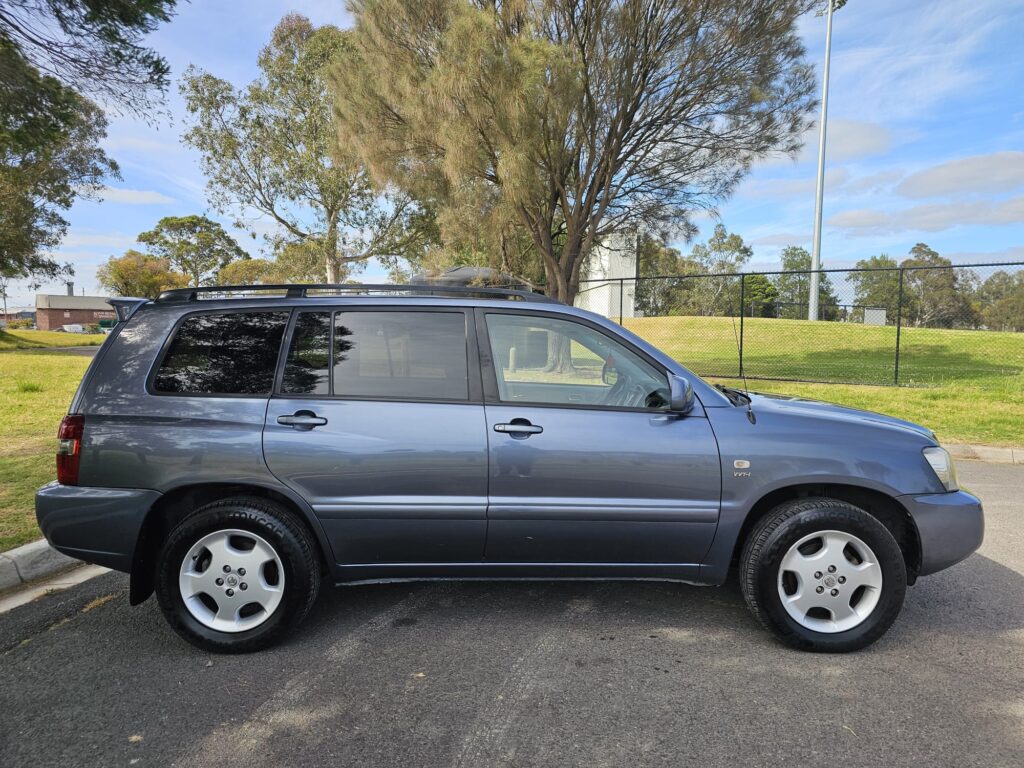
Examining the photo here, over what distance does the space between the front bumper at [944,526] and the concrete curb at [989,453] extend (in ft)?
17.2

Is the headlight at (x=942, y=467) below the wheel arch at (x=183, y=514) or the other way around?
the other way around

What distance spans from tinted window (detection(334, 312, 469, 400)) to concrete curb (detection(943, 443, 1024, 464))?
6.99 meters

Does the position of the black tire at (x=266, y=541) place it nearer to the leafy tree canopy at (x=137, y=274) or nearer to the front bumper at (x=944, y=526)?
the front bumper at (x=944, y=526)

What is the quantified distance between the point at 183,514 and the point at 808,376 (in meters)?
14.2

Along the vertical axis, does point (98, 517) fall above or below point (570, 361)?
below

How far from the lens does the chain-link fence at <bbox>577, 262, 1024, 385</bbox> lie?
1527cm

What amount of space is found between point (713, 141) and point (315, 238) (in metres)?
17.5

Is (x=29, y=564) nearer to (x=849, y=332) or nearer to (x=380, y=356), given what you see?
(x=380, y=356)

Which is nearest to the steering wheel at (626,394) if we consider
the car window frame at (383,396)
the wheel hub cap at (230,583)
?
the car window frame at (383,396)

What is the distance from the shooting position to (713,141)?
14.3 metres

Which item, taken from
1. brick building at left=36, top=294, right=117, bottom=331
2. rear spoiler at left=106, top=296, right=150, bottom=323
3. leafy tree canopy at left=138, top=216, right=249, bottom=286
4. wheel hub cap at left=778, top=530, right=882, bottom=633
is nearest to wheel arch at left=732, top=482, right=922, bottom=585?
wheel hub cap at left=778, top=530, right=882, bottom=633

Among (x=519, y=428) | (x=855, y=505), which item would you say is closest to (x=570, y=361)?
(x=519, y=428)

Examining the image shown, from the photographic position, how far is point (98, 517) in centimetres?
298

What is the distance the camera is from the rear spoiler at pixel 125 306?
10.8ft
